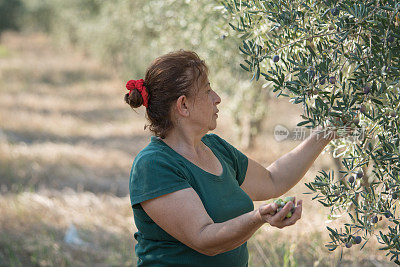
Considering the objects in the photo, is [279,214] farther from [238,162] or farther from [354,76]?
[238,162]

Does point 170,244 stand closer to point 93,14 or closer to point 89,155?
point 89,155

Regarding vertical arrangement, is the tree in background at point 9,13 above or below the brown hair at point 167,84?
above

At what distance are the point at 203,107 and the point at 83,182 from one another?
633 cm

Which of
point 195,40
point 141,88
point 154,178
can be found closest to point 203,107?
point 141,88

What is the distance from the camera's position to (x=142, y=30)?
1525cm

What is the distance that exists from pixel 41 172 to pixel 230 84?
11.7 feet

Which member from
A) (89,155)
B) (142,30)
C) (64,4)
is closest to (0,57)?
(64,4)

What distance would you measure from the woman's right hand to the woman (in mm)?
329

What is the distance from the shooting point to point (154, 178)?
2332mm

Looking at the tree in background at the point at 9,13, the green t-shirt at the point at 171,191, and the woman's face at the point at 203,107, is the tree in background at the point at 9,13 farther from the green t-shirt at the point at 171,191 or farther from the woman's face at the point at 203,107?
the green t-shirt at the point at 171,191

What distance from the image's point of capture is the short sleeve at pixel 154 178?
2.30 metres

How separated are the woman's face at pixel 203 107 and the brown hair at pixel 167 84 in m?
0.04

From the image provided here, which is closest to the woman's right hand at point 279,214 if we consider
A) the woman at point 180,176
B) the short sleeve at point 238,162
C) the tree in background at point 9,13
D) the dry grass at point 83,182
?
the woman at point 180,176

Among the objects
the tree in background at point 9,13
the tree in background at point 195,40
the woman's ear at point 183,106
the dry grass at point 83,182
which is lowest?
the dry grass at point 83,182
